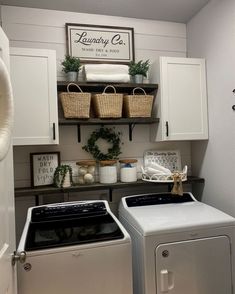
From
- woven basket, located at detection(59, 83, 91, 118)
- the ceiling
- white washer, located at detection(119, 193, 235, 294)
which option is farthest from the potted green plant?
the ceiling

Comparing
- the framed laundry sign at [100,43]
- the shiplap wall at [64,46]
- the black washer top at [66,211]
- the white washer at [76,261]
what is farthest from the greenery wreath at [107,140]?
the white washer at [76,261]

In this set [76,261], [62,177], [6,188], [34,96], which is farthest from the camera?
[62,177]

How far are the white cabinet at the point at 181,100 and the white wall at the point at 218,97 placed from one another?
0.23 feet

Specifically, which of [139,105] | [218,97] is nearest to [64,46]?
[139,105]

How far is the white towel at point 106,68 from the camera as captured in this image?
2156mm

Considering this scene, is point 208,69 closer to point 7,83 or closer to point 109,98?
point 109,98

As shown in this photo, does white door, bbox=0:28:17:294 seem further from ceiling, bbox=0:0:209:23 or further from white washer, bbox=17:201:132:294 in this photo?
ceiling, bbox=0:0:209:23

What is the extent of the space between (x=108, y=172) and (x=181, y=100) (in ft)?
2.95

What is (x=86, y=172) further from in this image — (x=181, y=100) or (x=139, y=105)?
(x=181, y=100)

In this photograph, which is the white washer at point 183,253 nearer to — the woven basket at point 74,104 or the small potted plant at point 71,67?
the woven basket at point 74,104

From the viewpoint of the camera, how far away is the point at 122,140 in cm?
242

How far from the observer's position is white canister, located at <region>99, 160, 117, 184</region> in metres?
2.19

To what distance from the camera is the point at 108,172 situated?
7.21 feet

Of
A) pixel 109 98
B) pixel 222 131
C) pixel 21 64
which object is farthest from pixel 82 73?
pixel 222 131
